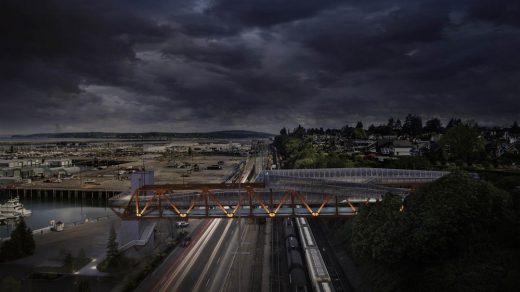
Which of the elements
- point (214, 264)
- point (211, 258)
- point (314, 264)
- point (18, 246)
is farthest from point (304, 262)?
point (18, 246)

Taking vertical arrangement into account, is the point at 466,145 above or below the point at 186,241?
above

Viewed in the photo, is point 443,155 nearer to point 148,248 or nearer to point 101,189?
point 148,248

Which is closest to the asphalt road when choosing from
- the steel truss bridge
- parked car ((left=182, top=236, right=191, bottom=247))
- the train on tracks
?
parked car ((left=182, top=236, right=191, bottom=247))

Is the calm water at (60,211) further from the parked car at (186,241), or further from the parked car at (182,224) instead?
the parked car at (186,241)

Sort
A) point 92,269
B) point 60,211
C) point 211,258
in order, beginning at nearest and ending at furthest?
1. point 92,269
2. point 211,258
3. point 60,211

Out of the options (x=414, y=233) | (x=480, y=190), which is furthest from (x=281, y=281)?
(x=480, y=190)

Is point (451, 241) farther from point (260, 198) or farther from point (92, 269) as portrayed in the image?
point (92, 269)

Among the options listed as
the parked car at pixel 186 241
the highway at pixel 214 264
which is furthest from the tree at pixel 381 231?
the parked car at pixel 186 241
